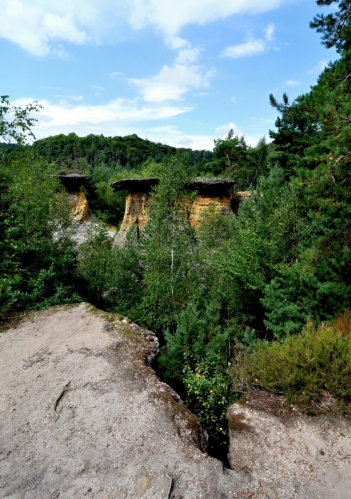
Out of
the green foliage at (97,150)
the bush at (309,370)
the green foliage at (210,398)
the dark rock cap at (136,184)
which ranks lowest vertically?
the green foliage at (210,398)

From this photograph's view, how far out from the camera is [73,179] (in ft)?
74.5

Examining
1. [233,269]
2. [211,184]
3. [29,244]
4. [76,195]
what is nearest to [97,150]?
[76,195]

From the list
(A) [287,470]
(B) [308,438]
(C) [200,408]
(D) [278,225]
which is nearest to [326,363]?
(B) [308,438]

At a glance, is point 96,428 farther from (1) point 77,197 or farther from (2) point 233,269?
(1) point 77,197

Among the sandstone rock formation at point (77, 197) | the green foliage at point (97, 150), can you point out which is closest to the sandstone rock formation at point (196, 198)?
the sandstone rock formation at point (77, 197)

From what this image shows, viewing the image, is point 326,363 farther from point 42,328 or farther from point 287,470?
→ point 42,328

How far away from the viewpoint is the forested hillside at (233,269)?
16.5 feet

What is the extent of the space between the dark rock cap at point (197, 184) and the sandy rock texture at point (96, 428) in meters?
11.2

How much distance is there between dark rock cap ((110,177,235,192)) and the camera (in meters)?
16.5

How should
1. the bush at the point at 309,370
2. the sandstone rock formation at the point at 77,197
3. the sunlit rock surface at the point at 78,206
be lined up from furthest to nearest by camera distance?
the sunlit rock surface at the point at 78,206 < the sandstone rock formation at the point at 77,197 < the bush at the point at 309,370

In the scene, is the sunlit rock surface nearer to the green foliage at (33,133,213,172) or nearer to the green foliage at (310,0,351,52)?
the green foliage at (310,0,351,52)

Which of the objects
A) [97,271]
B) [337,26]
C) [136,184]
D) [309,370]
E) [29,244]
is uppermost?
[337,26]

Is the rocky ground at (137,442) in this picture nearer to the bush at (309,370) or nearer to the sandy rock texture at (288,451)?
the sandy rock texture at (288,451)

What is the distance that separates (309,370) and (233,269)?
541 centimetres
